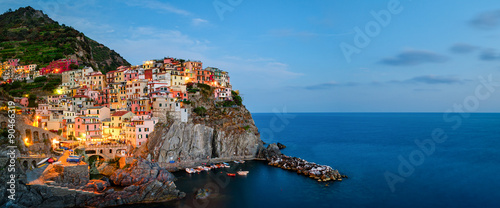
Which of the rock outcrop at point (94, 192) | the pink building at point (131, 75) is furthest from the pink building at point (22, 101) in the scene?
the rock outcrop at point (94, 192)

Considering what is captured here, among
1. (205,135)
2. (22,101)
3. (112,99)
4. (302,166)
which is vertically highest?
(112,99)

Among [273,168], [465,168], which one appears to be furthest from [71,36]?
[465,168]

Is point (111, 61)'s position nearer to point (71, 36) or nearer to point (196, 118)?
point (71, 36)

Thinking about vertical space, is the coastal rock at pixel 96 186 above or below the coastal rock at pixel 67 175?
below

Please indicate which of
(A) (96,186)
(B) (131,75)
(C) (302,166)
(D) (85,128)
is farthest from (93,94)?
(C) (302,166)

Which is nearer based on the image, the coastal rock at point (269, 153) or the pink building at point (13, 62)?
the coastal rock at point (269, 153)

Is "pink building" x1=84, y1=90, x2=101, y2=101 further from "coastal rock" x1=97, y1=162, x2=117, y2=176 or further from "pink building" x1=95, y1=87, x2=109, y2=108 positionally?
"coastal rock" x1=97, y1=162, x2=117, y2=176

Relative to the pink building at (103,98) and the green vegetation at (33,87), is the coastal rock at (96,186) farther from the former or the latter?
the green vegetation at (33,87)

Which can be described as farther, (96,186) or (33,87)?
(33,87)

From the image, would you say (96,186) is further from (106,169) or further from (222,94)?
(222,94)
